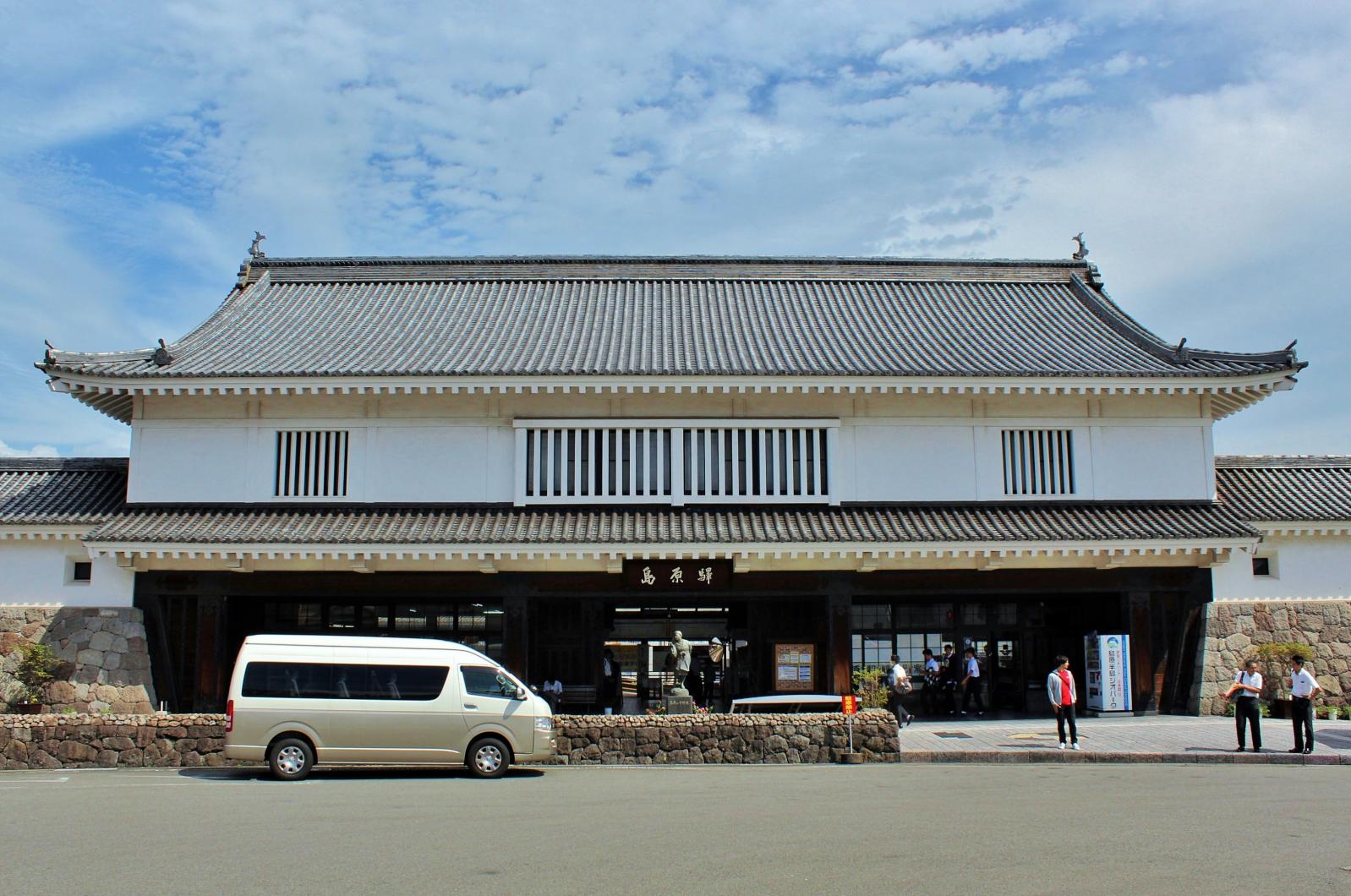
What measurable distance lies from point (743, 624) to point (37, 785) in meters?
13.8

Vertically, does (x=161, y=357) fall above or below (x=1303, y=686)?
above

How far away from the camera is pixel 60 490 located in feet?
70.7

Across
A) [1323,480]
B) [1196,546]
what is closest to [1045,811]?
[1196,546]

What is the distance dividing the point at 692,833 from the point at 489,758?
18.8 ft

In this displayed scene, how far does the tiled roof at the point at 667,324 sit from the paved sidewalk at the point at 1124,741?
6.58m

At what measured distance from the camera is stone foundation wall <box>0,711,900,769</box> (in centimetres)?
1623

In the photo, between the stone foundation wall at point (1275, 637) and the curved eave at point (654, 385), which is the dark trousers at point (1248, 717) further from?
the curved eave at point (654, 385)

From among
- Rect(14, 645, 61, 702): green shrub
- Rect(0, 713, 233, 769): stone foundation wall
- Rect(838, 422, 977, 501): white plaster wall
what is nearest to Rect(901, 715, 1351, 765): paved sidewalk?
Rect(838, 422, 977, 501): white plaster wall

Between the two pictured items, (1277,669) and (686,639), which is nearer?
(1277,669)

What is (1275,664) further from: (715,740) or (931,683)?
(715,740)

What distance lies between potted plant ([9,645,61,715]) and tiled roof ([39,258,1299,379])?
5235 mm

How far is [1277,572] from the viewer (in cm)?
2147

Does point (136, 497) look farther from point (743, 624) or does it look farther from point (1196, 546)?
point (1196, 546)

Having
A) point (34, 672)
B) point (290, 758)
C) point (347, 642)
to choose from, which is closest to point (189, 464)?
point (34, 672)
